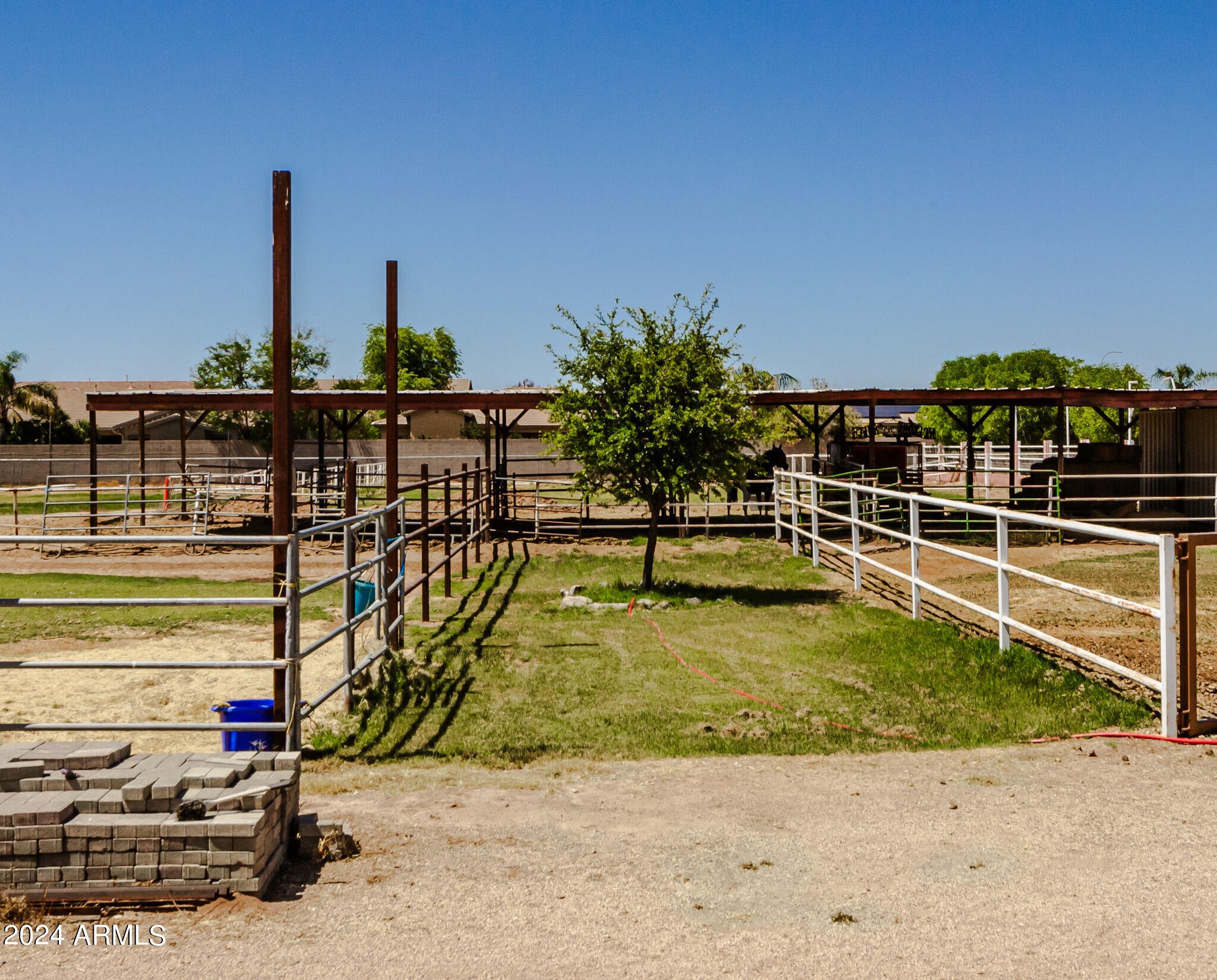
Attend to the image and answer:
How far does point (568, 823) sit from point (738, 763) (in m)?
1.33

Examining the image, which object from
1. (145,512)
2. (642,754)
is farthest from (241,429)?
(642,754)

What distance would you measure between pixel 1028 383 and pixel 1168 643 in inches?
3053

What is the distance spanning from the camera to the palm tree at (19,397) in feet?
178

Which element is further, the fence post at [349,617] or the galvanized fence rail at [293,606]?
the fence post at [349,617]

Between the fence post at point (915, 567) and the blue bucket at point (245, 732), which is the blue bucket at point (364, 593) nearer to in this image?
the blue bucket at point (245, 732)

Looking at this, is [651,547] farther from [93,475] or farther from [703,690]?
[93,475]

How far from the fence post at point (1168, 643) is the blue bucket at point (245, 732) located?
514 cm

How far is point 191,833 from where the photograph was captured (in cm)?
382

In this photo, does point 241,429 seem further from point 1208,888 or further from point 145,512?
point 1208,888

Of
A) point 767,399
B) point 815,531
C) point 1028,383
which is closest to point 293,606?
point 815,531

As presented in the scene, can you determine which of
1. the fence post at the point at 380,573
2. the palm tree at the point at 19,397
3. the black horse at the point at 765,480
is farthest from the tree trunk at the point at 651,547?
the palm tree at the point at 19,397

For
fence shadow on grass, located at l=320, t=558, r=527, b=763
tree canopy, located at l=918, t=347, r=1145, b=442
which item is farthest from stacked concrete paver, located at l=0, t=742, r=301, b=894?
tree canopy, located at l=918, t=347, r=1145, b=442

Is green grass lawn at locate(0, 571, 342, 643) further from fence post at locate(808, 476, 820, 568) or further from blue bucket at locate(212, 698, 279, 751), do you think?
fence post at locate(808, 476, 820, 568)

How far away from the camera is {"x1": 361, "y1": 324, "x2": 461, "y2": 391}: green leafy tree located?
76125 mm
